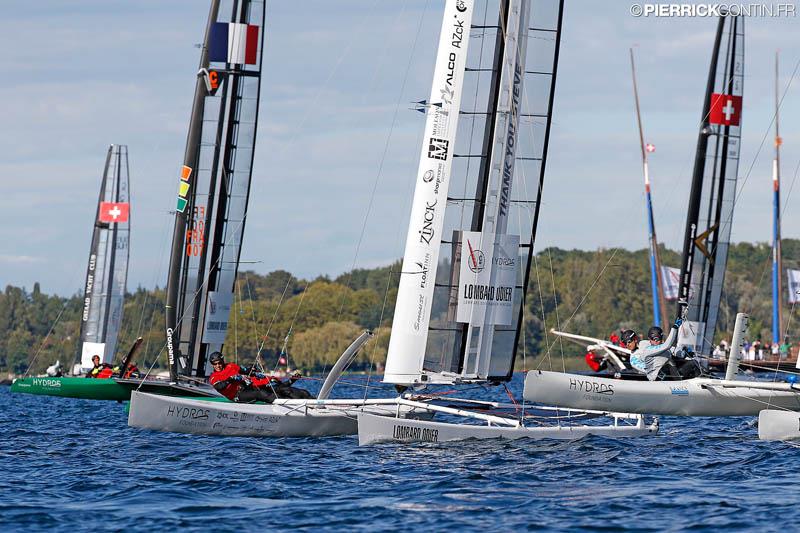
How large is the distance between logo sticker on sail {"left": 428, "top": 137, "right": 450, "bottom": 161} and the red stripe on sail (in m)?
9.81

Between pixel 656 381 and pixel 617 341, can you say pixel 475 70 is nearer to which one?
pixel 656 381

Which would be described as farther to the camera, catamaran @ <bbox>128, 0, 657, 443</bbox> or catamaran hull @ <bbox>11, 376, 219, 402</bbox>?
catamaran hull @ <bbox>11, 376, 219, 402</bbox>

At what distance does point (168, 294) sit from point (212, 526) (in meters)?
14.4

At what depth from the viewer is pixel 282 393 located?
17828mm

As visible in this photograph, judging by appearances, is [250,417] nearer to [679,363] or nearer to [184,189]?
[679,363]

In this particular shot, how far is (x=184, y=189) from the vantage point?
23859 millimetres

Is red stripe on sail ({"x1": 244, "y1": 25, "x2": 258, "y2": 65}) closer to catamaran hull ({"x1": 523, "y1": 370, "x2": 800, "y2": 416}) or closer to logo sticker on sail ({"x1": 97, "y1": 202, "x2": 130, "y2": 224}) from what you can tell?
catamaran hull ({"x1": 523, "y1": 370, "x2": 800, "y2": 416})

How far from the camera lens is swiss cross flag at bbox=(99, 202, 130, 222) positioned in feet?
123

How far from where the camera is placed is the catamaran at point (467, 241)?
15.8 meters

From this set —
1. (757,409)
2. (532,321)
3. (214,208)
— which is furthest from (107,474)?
(532,321)

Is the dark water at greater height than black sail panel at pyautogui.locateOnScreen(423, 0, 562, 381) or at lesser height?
lesser

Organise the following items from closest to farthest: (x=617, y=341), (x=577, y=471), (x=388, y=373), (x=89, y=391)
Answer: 1. (x=577, y=471)
2. (x=388, y=373)
3. (x=617, y=341)
4. (x=89, y=391)

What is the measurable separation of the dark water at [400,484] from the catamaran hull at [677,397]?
106 cm

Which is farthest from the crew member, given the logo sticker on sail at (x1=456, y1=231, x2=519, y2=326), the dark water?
the logo sticker on sail at (x1=456, y1=231, x2=519, y2=326)
